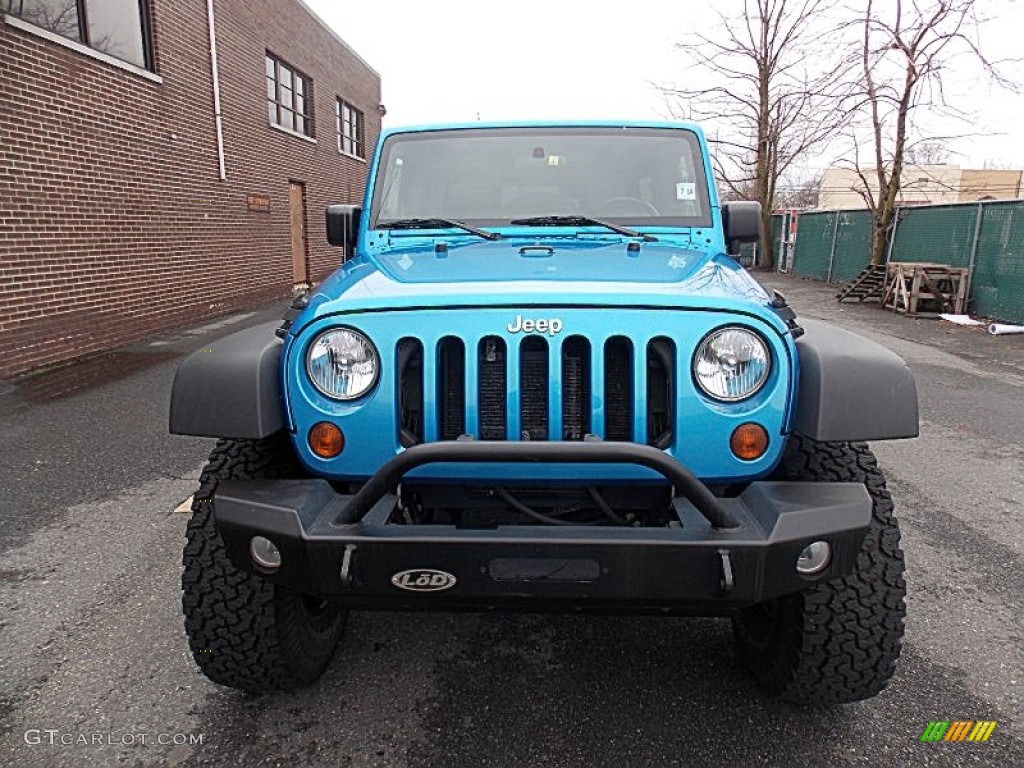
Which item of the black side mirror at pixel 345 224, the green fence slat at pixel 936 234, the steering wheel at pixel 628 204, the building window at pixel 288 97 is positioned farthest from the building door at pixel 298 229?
the steering wheel at pixel 628 204

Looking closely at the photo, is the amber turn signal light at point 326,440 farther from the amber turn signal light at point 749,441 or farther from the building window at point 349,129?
the building window at point 349,129

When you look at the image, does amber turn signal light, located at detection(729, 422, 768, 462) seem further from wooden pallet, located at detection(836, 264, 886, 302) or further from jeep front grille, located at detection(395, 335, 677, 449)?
wooden pallet, located at detection(836, 264, 886, 302)

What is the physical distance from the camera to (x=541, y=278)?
207 centimetres

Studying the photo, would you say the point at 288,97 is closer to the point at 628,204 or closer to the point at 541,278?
the point at 628,204

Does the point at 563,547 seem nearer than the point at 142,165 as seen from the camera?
Yes

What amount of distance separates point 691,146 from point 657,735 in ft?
8.00

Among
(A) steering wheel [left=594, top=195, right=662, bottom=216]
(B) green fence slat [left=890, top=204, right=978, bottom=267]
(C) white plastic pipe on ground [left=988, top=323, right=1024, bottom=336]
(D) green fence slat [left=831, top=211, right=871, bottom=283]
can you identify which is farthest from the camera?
(D) green fence slat [left=831, top=211, right=871, bottom=283]

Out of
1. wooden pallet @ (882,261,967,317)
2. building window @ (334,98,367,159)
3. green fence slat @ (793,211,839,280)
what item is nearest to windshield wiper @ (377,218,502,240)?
wooden pallet @ (882,261,967,317)

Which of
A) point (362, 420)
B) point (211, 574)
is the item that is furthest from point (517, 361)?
point (211, 574)

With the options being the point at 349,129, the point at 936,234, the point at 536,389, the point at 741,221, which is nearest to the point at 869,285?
the point at 936,234

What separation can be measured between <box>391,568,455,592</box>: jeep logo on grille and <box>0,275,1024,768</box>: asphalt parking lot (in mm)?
643

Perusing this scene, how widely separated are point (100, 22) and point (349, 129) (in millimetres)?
10869

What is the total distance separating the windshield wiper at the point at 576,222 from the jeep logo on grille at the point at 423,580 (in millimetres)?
1703

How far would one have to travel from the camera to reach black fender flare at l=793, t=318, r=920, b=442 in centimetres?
184
